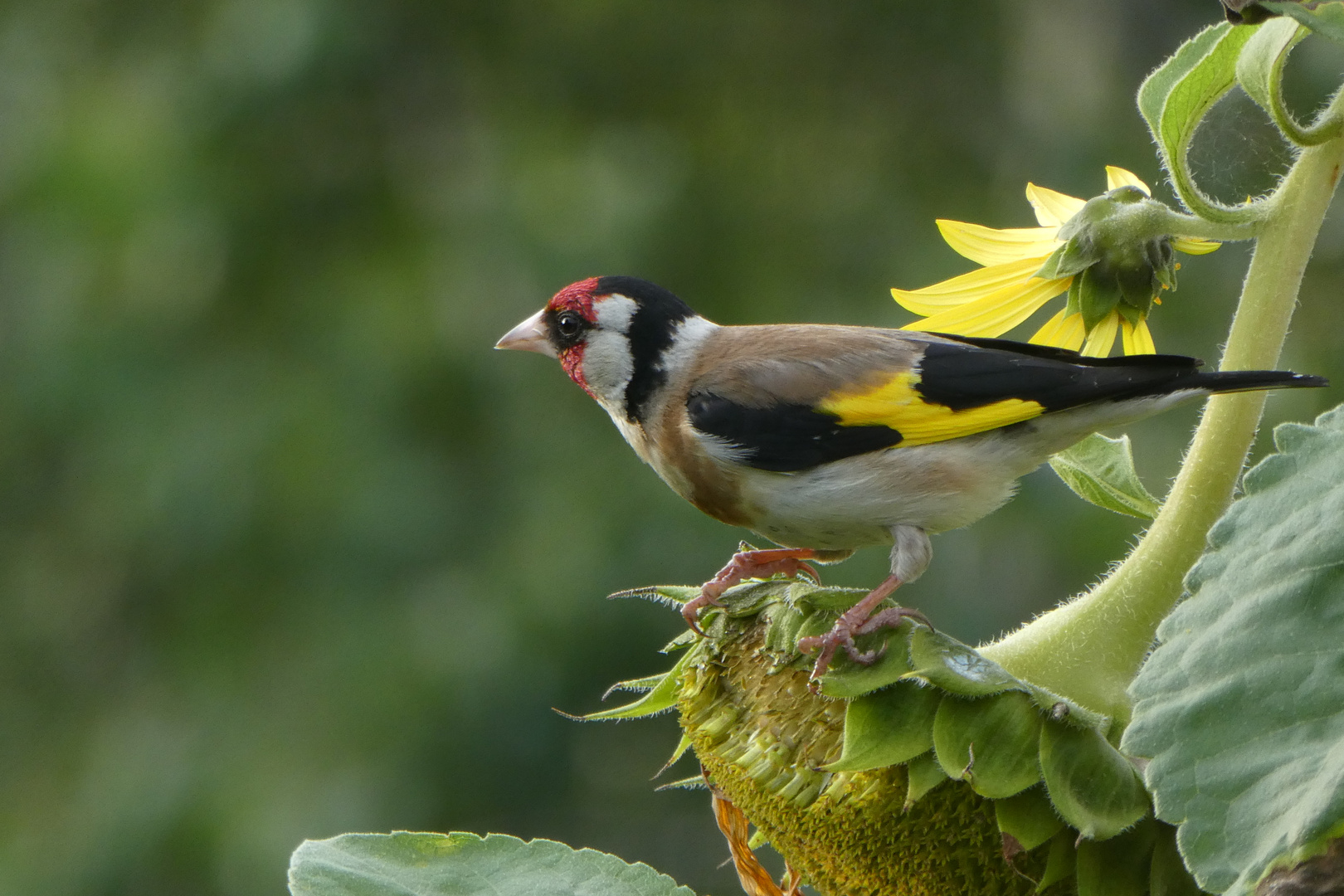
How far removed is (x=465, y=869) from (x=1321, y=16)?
4.01ft

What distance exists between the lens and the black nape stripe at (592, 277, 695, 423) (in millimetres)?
2629

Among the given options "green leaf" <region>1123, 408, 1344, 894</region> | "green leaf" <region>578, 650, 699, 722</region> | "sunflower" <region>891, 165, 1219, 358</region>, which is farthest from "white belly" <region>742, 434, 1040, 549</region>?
"green leaf" <region>1123, 408, 1344, 894</region>

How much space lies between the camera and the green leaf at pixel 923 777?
1.52m

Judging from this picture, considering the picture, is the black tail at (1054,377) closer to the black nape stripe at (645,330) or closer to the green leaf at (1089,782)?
the green leaf at (1089,782)

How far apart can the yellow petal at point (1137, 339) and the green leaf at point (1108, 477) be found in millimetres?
113

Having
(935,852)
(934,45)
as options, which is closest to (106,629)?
(934,45)

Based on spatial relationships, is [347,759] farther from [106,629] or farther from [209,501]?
[106,629]

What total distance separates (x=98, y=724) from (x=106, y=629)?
55cm

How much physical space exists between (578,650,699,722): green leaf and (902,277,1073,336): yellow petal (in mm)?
522

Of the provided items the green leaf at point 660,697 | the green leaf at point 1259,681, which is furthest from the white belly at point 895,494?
the green leaf at point 1259,681

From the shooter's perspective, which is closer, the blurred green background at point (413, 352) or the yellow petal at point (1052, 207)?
the yellow petal at point (1052, 207)

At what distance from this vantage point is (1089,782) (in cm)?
146

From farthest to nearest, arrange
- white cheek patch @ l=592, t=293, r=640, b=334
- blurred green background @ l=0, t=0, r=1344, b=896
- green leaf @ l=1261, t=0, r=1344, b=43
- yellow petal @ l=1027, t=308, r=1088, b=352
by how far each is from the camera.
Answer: blurred green background @ l=0, t=0, r=1344, b=896
white cheek patch @ l=592, t=293, r=640, b=334
yellow petal @ l=1027, t=308, r=1088, b=352
green leaf @ l=1261, t=0, r=1344, b=43

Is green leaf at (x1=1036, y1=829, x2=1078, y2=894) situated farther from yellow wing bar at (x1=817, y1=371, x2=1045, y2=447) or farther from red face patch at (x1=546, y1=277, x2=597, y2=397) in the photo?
red face patch at (x1=546, y1=277, x2=597, y2=397)
